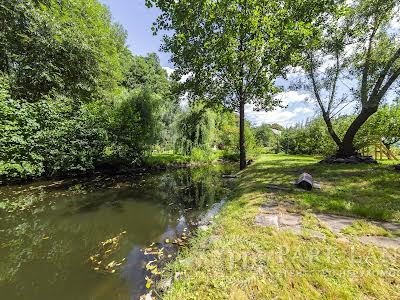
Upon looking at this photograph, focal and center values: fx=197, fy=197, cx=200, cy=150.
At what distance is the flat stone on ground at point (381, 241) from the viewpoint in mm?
Answer: 2561

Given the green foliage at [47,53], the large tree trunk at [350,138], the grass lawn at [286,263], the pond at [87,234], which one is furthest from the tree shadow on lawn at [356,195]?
the green foliage at [47,53]

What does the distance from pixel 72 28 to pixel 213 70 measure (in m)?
9.48

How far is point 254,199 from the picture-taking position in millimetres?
4965

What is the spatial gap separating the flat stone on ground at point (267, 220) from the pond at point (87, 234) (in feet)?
5.19

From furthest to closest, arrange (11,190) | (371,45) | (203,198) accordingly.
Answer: (371,45), (11,190), (203,198)

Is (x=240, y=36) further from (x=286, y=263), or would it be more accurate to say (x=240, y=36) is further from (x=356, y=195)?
(x=286, y=263)

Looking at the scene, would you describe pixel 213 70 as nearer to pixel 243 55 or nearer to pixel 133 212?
pixel 243 55

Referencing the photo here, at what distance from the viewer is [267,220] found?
3.61m

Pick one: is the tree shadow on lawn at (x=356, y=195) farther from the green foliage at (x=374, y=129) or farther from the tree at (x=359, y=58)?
the green foliage at (x=374, y=129)

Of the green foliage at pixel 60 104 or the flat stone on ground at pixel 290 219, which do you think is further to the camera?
the green foliage at pixel 60 104

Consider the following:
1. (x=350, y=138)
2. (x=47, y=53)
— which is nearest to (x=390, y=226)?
(x=350, y=138)

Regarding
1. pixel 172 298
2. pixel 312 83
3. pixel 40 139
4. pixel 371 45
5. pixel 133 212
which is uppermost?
pixel 371 45

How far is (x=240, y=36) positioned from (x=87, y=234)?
1018 centimetres

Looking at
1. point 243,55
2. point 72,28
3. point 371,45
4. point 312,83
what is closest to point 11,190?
point 72,28
